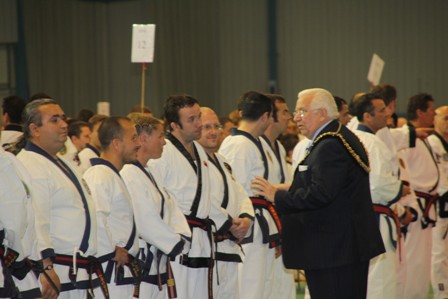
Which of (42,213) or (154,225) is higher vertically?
(42,213)

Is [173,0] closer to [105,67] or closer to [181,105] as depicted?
[105,67]

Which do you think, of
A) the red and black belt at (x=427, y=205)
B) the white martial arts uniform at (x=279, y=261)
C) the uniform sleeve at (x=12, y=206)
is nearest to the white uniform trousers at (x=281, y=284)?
the white martial arts uniform at (x=279, y=261)

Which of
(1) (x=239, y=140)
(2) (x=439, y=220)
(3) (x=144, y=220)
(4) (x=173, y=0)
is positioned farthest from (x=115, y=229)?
(4) (x=173, y=0)

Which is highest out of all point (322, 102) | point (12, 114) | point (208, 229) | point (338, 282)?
point (322, 102)

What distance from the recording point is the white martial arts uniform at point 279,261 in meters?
7.07

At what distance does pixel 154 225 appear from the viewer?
18.2ft

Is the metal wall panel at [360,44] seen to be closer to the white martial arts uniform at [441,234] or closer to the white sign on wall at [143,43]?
the white martial arts uniform at [441,234]

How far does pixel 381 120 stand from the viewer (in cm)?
751

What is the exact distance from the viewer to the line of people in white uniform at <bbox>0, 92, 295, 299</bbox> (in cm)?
462

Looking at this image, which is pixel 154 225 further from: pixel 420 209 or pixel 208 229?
pixel 420 209

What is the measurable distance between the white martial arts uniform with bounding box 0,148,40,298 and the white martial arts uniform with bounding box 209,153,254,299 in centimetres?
199

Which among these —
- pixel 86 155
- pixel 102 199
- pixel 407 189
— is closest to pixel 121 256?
pixel 102 199

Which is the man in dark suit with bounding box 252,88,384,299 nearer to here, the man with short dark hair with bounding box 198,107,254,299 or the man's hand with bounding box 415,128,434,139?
the man with short dark hair with bounding box 198,107,254,299

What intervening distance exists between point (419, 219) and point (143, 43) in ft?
11.0
